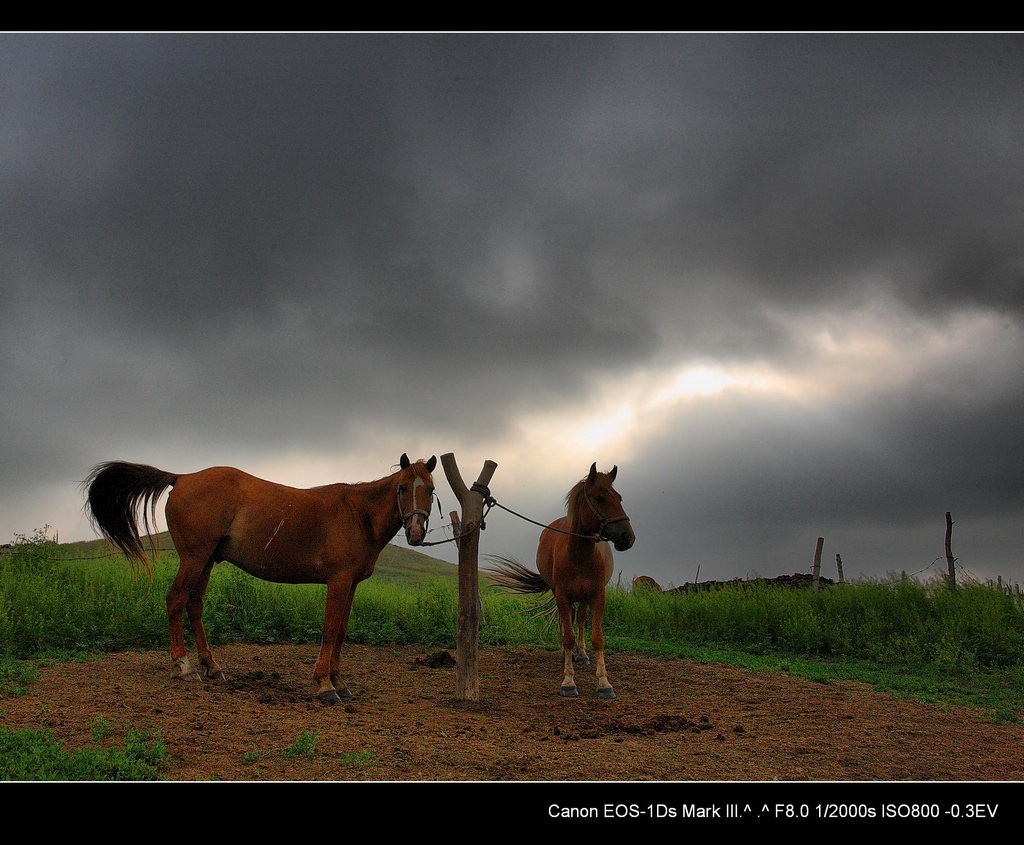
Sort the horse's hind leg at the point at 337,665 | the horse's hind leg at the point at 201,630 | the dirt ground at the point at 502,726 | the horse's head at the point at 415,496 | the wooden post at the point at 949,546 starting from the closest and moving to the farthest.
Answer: the dirt ground at the point at 502,726 < the horse's head at the point at 415,496 < the horse's hind leg at the point at 337,665 < the horse's hind leg at the point at 201,630 < the wooden post at the point at 949,546

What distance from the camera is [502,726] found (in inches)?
261

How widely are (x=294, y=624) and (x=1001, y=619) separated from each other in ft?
38.5

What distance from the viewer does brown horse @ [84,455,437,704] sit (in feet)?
25.0

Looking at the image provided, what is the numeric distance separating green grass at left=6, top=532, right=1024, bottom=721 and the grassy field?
26 millimetres

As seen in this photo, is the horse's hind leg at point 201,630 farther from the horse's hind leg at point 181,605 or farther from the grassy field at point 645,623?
the grassy field at point 645,623

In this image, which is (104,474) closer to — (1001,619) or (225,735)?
(225,735)

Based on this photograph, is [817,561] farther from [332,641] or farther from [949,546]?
[332,641]

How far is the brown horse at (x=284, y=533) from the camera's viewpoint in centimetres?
761

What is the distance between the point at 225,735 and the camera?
5746 mm

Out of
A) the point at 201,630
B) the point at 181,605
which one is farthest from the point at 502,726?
the point at 181,605

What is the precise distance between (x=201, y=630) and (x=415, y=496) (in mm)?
2886

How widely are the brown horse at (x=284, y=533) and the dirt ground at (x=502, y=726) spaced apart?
781 mm

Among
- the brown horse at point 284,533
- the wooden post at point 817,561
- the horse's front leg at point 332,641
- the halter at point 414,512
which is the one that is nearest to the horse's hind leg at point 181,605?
the brown horse at point 284,533

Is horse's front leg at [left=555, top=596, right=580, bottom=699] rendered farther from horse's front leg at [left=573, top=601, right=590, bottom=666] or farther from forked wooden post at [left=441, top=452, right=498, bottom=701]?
horse's front leg at [left=573, top=601, right=590, bottom=666]
